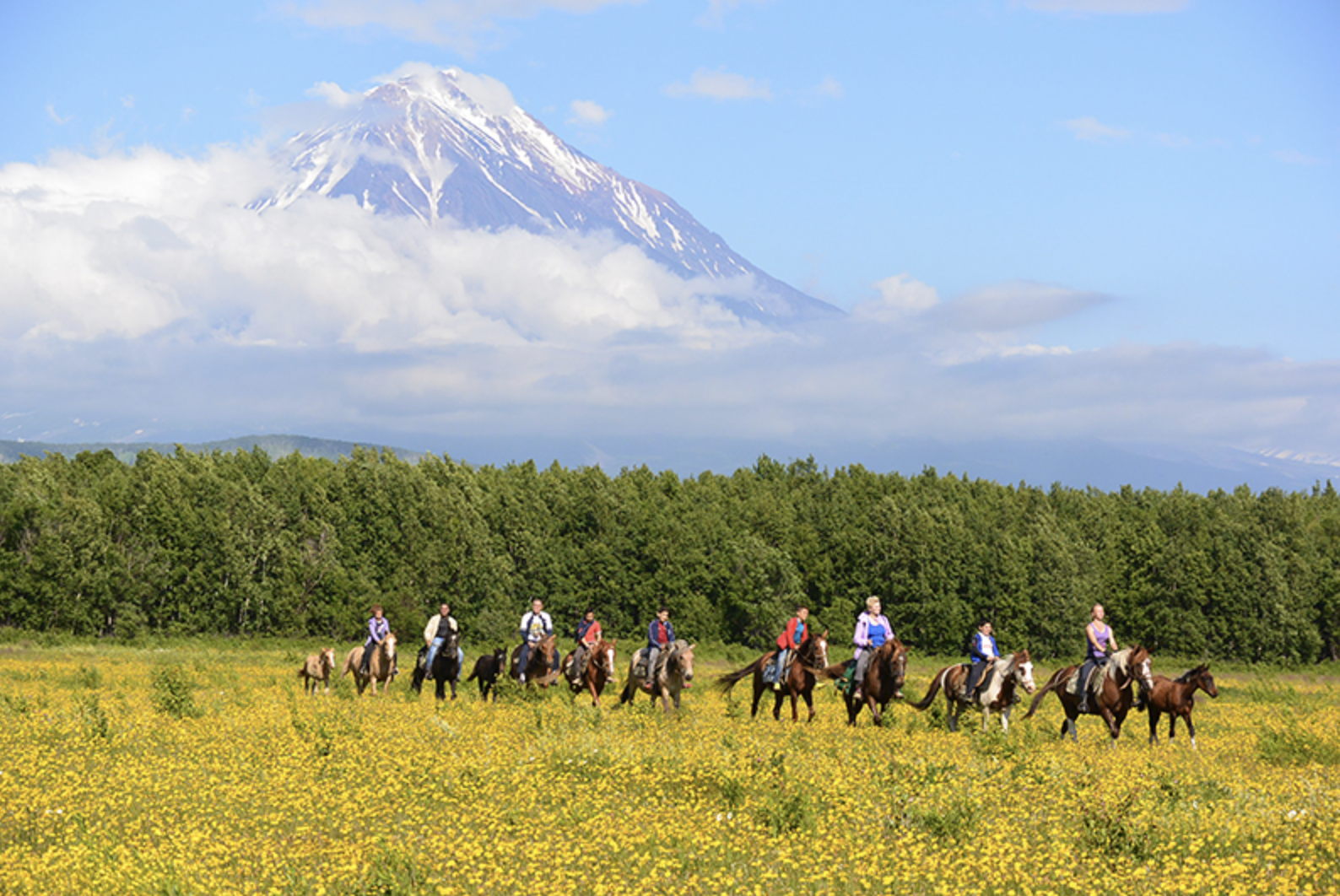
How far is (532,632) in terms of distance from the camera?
91.1 ft

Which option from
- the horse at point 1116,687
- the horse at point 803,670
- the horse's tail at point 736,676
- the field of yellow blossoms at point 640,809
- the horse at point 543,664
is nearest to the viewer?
the field of yellow blossoms at point 640,809

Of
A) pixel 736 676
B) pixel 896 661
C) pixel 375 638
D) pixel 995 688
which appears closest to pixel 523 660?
pixel 375 638

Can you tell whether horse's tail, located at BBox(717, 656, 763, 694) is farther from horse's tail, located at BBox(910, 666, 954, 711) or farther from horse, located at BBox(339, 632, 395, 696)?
horse, located at BBox(339, 632, 395, 696)

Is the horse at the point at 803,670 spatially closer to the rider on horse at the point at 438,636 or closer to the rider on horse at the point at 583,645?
the rider on horse at the point at 583,645

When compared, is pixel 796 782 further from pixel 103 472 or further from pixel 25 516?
pixel 103 472

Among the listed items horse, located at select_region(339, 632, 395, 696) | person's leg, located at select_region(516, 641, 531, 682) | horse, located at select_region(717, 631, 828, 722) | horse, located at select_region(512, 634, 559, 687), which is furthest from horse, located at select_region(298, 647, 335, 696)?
horse, located at select_region(717, 631, 828, 722)

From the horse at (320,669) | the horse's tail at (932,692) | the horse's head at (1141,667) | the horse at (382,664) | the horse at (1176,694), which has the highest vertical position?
the horse's head at (1141,667)

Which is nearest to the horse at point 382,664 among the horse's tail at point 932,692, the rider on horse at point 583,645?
the rider on horse at point 583,645

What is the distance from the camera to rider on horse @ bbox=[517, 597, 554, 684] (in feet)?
89.8

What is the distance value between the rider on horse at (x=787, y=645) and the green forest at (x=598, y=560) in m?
47.8

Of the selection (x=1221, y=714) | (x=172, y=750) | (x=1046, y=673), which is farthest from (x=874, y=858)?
(x=1046, y=673)

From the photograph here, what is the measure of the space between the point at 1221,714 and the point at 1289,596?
5343 cm

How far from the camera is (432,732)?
1861 cm

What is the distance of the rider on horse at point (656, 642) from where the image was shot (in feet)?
80.6
